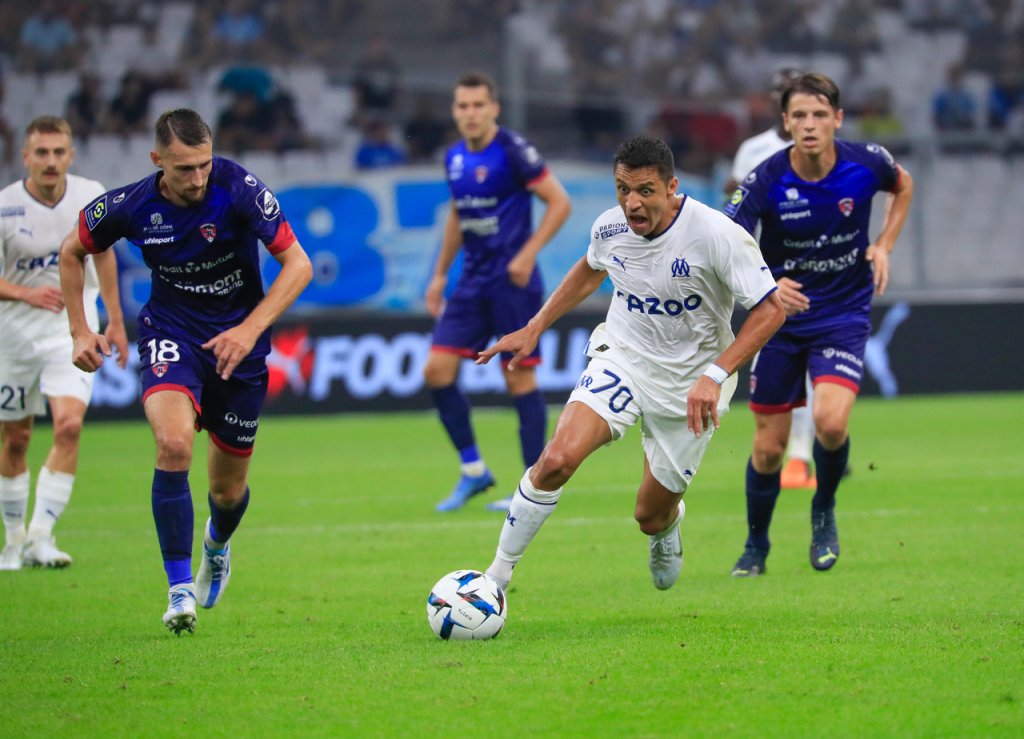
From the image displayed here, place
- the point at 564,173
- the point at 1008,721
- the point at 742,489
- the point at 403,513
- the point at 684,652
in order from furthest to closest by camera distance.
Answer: the point at 564,173 → the point at 742,489 → the point at 403,513 → the point at 684,652 → the point at 1008,721

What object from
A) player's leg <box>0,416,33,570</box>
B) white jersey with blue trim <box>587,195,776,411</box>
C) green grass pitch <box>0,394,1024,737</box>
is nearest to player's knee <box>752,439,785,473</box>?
green grass pitch <box>0,394,1024,737</box>

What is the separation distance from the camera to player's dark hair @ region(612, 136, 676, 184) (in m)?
5.95

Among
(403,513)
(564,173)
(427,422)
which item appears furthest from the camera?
(564,173)

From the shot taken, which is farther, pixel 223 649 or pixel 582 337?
pixel 582 337

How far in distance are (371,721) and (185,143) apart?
8.76 feet

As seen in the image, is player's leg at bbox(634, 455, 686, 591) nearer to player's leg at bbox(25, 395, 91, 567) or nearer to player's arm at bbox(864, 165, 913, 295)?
player's arm at bbox(864, 165, 913, 295)

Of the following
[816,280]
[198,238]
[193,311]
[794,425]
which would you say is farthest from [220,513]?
[794,425]

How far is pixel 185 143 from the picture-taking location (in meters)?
6.14

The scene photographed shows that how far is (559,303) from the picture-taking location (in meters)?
6.54

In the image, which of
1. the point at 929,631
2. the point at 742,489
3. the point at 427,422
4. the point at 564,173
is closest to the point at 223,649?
the point at 929,631

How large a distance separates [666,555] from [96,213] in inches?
117

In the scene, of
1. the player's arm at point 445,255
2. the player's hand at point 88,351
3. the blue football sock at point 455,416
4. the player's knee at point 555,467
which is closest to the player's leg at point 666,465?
the player's knee at point 555,467

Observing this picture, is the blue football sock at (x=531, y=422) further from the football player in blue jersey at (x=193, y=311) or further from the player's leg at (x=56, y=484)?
the football player in blue jersey at (x=193, y=311)

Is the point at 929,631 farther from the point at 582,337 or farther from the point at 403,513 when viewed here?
the point at 582,337
